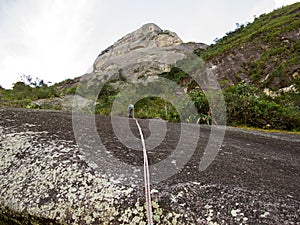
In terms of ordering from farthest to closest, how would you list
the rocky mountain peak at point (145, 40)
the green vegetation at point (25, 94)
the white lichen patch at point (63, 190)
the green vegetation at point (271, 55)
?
the rocky mountain peak at point (145, 40) < the green vegetation at point (25, 94) < the green vegetation at point (271, 55) < the white lichen patch at point (63, 190)

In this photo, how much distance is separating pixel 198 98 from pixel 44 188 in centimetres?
646

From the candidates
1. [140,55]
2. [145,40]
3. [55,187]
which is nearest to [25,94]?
[140,55]

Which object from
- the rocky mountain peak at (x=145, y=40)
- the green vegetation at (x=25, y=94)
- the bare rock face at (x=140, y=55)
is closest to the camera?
the green vegetation at (x=25, y=94)

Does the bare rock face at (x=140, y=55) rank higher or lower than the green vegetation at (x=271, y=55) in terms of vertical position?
higher

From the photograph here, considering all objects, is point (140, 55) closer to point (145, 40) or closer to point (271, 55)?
point (145, 40)

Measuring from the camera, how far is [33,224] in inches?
41.6

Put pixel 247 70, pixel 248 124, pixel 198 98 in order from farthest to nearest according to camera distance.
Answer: pixel 247 70 < pixel 198 98 < pixel 248 124

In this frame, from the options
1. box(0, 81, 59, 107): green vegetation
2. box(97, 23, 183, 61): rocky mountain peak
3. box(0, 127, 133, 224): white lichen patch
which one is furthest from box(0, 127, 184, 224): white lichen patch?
box(97, 23, 183, 61): rocky mountain peak

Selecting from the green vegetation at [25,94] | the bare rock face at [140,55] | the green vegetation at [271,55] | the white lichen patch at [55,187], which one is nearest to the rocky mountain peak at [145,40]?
the bare rock face at [140,55]

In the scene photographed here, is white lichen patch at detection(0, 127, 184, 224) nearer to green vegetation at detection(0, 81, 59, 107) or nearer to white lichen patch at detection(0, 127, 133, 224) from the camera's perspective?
white lichen patch at detection(0, 127, 133, 224)

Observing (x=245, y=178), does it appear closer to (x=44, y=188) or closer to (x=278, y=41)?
(x=44, y=188)

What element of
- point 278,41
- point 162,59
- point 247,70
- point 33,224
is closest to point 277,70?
point 247,70

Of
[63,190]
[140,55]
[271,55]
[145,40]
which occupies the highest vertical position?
[145,40]

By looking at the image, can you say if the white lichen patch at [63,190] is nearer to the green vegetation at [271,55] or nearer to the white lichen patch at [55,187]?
the white lichen patch at [55,187]
